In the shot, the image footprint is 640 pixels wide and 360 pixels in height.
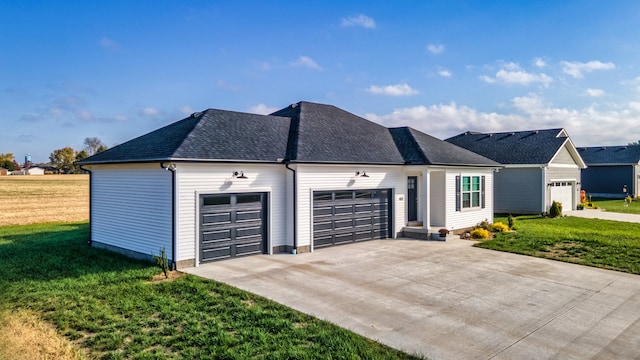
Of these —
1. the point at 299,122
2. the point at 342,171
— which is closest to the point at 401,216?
the point at 342,171

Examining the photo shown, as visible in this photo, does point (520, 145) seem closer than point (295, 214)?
No

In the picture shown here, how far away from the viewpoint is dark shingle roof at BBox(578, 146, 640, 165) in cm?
3794

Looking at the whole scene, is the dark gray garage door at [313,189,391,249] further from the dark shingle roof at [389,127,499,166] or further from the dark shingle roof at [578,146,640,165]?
the dark shingle roof at [578,146,640,165]

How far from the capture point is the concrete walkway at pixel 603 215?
22547 millimetres

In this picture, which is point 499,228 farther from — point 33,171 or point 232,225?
point 33,171

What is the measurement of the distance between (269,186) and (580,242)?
39.8ft

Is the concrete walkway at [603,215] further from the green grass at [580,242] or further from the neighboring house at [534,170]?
the green grass at [580,242]

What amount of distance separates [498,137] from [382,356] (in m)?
26.5

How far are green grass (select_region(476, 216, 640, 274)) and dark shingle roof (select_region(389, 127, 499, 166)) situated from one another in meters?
3.72

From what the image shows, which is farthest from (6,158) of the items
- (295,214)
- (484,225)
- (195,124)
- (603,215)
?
(603,215)

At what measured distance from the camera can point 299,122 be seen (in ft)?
51.3

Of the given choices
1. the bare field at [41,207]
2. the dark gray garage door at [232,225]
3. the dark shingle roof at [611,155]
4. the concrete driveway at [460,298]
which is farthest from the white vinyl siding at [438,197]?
the dark shingle roof at [611,155]

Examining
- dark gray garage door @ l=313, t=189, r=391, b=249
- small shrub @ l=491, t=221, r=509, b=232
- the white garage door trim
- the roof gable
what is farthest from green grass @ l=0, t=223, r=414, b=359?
the white garage door trim

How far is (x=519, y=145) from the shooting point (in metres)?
26.2
